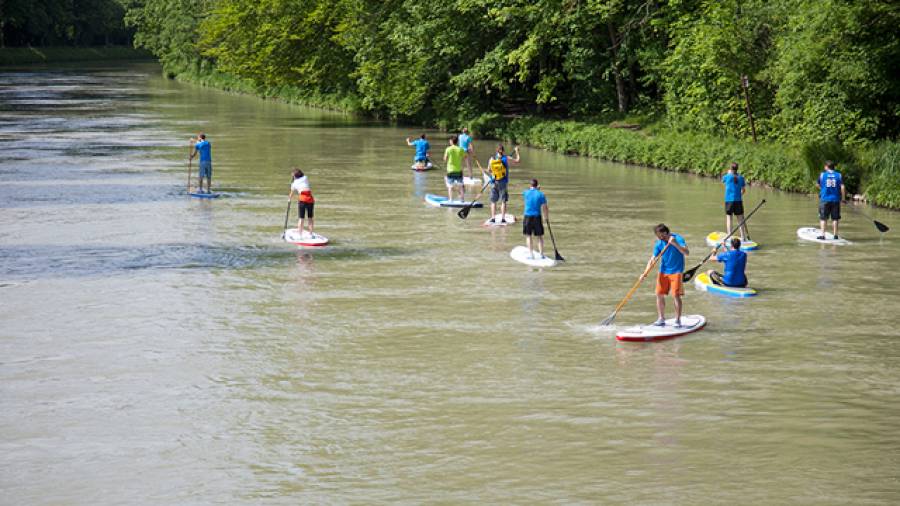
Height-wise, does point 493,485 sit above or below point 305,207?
below

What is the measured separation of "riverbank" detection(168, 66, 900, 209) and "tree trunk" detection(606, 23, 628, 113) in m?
1.61

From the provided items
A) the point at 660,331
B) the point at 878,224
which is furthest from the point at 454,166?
the point at 660,331

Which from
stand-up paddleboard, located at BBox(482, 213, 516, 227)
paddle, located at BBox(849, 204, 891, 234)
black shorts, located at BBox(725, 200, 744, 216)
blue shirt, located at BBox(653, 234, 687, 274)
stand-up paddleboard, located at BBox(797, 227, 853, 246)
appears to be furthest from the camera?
stand-up paddleboard, located at BBox(482, 213, 516, 227)

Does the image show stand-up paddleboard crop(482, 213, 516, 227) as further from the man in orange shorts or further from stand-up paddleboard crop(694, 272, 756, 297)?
the man in orange shorts

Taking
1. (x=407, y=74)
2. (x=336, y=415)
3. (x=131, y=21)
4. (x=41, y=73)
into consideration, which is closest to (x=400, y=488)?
(x=336, y=415)

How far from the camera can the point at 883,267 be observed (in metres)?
24.4

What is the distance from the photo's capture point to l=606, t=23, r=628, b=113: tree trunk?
50.2 metres

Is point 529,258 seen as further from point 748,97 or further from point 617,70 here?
point 617,70

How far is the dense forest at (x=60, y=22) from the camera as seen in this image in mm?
140000

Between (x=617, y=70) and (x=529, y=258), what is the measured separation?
27.8m

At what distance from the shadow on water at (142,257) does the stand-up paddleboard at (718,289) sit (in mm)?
6570

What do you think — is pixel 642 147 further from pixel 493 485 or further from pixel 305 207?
pixel 493 485

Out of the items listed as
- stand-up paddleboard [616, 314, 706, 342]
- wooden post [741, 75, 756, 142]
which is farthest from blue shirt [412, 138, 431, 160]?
stand-up paddleboard [616, 314, 706, 342]

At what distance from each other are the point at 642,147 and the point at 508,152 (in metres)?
8.40
